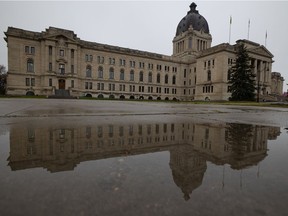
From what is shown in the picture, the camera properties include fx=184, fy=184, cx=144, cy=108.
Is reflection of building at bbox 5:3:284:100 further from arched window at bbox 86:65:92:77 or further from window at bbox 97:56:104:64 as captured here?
window at bbox 97:56:104:64

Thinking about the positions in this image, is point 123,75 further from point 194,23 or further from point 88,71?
point 194,23

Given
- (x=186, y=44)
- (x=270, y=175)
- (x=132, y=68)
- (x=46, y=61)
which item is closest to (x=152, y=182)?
(x=270, y=175)

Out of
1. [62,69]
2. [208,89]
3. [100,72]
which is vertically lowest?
[208,89]

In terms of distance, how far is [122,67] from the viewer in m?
62.2

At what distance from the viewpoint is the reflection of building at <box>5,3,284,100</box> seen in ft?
156

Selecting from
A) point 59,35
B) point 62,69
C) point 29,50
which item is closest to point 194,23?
point 59,35

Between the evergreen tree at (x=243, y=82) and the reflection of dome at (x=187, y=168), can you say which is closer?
the reflection of dome at (x=187, y=168)

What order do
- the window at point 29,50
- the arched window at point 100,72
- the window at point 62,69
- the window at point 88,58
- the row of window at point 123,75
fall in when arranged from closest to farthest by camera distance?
1. the window at point 29,50
2. the window at point 62,69
3. the window at point 88,58
4. the row of window at point 123,75
5. the arched window at point 100,72

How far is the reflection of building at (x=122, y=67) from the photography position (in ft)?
156

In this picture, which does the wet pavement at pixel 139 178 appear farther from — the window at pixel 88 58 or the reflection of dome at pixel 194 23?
the reflection of dome at pixel 194 23

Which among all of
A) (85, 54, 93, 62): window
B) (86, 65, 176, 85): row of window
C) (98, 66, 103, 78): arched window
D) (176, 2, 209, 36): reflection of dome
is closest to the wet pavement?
(86, 65, 176, 85): row of window

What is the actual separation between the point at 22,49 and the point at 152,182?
57.3m

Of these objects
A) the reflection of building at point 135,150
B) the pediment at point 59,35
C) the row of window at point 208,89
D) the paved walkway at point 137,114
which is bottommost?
the reflection of building at point 135,150

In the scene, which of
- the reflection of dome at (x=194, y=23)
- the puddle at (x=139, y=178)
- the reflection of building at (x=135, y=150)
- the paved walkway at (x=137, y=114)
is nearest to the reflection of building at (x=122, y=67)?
the reflection of dome at (x=194, y=23)
